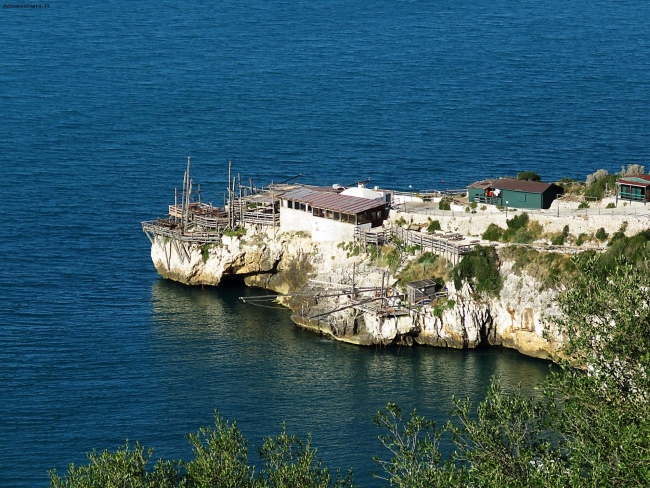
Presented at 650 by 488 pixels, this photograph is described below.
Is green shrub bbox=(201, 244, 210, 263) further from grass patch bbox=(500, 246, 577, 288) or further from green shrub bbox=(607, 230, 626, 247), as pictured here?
green shrub bbox=(607, 230, 626, 247)

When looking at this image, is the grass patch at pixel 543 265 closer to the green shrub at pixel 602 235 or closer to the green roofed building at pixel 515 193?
the green shrub at pixel 602 235

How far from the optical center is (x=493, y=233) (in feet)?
381

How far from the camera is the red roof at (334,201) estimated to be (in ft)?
394

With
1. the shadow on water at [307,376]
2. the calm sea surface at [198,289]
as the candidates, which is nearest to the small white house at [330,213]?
the shadow on water at [307,376]

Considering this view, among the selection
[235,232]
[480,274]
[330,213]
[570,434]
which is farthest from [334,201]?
[570,434]

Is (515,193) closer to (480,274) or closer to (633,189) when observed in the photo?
(633,189)

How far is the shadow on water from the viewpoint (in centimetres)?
9700

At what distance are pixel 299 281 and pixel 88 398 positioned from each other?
24874mm

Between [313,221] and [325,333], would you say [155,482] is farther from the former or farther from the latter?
[313,221]

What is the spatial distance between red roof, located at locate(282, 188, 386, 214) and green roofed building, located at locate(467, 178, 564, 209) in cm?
856

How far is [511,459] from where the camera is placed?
2454 inches

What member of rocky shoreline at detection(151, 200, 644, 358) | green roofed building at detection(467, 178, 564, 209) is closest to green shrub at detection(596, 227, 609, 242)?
rocky shoreline at detection(151, 200, 644, 358)

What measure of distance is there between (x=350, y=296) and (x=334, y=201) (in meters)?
11.4

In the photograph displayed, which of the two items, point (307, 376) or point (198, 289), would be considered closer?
point (307, 376)
